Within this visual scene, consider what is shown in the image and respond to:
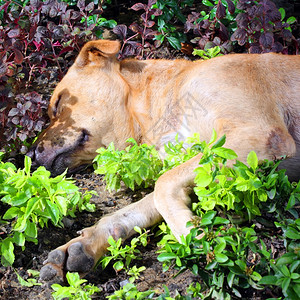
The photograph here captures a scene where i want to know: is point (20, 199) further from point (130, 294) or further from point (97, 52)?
point (97, 52)

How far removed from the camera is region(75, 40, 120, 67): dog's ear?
4531 millimetres

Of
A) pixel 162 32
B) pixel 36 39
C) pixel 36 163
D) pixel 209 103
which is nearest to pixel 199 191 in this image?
pixel 209 103

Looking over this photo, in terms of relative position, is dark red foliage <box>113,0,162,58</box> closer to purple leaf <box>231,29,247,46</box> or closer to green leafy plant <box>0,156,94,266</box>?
purple leaf <box>231,29,247,46</box>

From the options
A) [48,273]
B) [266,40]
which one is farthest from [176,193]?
[266,40]

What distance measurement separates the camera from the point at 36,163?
4.48m

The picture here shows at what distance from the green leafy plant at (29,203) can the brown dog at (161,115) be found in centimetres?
25

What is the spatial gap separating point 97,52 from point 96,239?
192 centimetres

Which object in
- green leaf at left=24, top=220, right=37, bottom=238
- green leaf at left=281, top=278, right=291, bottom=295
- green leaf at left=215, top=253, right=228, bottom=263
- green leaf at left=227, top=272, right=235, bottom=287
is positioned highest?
green leaf at left=215, top=253, right=228, bottom=263

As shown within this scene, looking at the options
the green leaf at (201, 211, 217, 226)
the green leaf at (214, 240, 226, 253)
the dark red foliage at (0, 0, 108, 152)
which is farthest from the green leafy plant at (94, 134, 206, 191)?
the green leaf at (214, 240, 226, 253)

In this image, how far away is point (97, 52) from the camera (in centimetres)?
462

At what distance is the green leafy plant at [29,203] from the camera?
10.5 ft

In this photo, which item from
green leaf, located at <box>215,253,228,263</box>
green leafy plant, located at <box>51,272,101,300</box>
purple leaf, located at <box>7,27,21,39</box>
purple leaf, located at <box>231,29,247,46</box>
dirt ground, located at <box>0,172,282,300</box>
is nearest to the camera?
green leaf, located at <box>215,253,228,263</box>

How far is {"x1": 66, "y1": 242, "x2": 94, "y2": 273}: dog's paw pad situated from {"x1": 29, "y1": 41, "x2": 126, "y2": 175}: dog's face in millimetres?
1355

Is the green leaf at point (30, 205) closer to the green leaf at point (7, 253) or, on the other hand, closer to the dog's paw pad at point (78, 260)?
the green leaf at point (7, 253)
